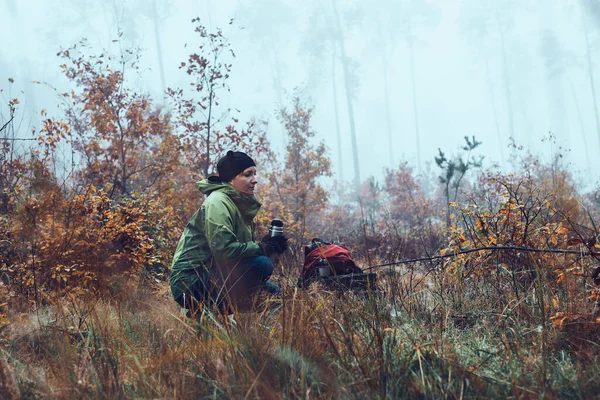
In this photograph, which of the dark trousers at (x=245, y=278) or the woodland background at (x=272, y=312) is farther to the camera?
the dark trousers at (x=245, y=278)

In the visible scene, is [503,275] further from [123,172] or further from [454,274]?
[123,172]

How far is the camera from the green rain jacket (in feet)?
10.4

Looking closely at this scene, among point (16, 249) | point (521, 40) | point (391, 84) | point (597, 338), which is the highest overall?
point (391, 84)

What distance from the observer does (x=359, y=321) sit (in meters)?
2.57

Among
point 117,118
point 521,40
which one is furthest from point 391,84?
point 117,118

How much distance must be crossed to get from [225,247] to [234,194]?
0.49 m

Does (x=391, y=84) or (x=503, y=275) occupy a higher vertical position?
(x=391, y=84)

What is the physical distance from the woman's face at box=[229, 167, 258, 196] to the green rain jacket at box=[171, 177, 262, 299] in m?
0.05

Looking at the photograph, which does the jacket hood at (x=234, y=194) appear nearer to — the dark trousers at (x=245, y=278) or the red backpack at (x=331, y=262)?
the dark trousers at (x=245, y=278)

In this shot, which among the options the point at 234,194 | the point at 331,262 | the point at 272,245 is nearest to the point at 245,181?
the point at 234,194

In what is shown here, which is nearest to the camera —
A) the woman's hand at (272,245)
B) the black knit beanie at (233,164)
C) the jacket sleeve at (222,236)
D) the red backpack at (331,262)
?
the jacket sleeve at (222,236)

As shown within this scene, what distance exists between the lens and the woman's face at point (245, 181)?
11.7ft

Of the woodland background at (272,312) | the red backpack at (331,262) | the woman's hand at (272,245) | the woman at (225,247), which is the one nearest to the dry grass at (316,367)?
the woodland background at (272,312)

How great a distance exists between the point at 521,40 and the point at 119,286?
81510mm
